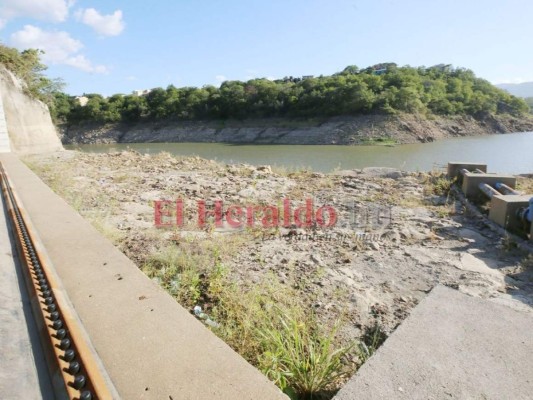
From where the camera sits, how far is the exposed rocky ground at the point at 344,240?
3.31 metres

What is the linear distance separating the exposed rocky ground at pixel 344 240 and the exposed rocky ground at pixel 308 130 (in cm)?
2665

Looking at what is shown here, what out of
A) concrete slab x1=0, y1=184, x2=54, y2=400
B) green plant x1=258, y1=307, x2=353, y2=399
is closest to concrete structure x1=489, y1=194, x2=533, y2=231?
green plant x1=258, y1=307, x2=353, y2=399

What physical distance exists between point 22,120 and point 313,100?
33.2 metres

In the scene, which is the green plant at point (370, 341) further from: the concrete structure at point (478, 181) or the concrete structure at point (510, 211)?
the concrete structure at point (478, 181)

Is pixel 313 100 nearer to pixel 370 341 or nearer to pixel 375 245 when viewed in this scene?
pixel 375 245

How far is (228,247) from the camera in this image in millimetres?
4199

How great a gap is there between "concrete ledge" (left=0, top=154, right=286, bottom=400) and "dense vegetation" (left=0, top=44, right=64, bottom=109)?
14.6m

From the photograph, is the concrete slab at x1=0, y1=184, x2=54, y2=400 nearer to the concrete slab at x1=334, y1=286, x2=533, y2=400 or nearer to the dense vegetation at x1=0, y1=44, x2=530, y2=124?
the concrete slab at x1=334, y1=286, x2=533, y2=400

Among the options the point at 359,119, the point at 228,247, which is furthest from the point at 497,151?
the point at 228,247

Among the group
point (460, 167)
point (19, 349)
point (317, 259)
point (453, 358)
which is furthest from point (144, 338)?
point (460, 167)

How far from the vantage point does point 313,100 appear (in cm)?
4228

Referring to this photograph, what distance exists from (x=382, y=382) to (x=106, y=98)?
212 feet

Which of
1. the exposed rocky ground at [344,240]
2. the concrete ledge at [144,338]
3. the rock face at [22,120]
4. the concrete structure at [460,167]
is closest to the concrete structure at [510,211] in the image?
the exposed rocky ground at [344,240]

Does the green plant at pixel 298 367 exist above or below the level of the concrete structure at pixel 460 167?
below
